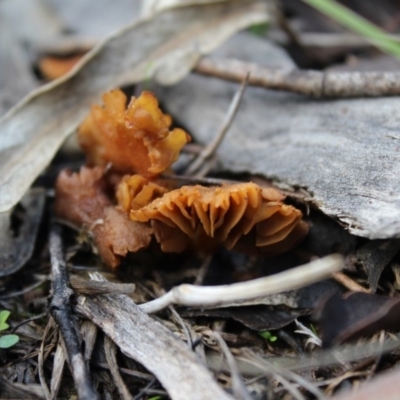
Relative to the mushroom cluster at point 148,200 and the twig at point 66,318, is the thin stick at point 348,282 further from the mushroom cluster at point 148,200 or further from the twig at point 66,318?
the twig at point 66,318

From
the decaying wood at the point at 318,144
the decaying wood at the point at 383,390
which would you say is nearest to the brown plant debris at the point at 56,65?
the decaying wood at the point at 318,144

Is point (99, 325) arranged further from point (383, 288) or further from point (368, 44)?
point (368, 44)

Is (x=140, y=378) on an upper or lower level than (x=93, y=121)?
lower

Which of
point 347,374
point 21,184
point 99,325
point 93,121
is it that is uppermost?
point 93,121

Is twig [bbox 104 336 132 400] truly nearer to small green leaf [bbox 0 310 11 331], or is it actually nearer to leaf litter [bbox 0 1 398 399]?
leaf litter [bbox 0 1 398 399]

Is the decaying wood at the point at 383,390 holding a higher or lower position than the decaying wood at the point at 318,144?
lower

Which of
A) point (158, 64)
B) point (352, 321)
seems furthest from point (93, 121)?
point (352, 321)

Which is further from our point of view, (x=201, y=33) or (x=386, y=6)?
(x=386, y=6)

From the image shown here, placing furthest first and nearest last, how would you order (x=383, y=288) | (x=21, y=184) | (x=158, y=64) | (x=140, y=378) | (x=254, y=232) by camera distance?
1. (x=158, y=64)
2. (x=21, y=184)
3. (x=254, y=232)
4. (x=383, y=288)
5. (x=140, y=378)
